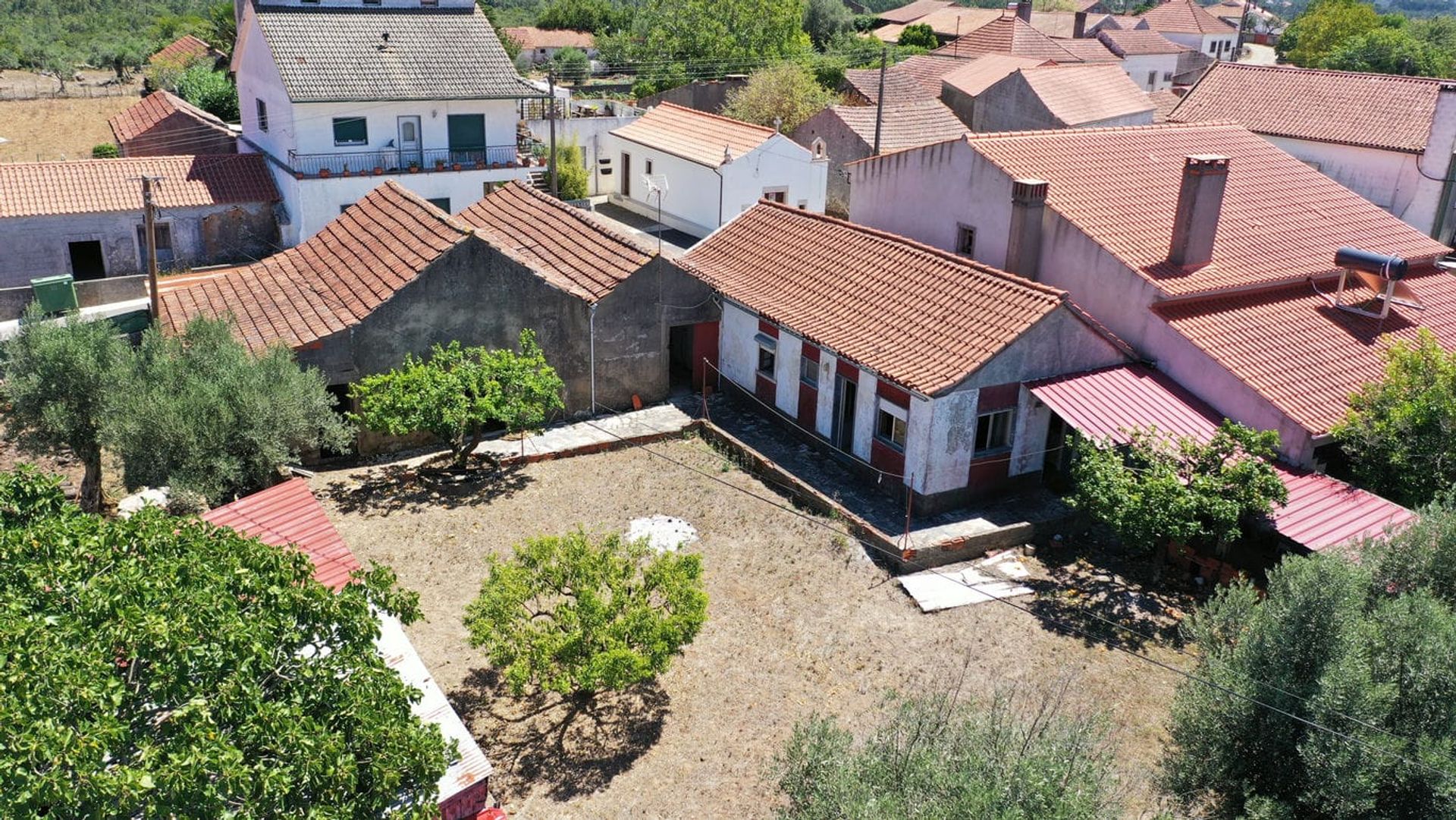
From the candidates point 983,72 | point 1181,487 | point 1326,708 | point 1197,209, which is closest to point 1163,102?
A: point 983,72

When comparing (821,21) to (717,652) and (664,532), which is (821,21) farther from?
(717,652)

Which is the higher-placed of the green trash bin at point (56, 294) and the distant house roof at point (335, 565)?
the distant house roof at point (335, 565)

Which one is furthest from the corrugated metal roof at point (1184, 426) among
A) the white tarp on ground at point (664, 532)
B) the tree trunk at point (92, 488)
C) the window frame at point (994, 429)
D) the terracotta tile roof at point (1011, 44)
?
the terracotta tile roof at point (1011, 44)

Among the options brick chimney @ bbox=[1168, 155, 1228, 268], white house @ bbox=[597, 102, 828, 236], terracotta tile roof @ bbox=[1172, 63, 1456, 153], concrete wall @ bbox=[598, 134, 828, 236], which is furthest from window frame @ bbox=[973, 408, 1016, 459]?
terracotta tile roof @ bbox=[1172, 63, 1456, 153]

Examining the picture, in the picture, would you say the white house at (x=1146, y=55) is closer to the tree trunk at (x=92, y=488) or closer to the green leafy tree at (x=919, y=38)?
the green leafy tree at (x=919, y=38)

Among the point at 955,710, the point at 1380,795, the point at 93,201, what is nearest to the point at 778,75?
the point at 93,201

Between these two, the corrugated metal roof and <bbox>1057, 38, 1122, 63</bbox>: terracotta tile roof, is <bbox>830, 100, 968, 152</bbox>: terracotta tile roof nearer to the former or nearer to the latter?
the corrugated metal roof
